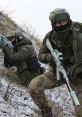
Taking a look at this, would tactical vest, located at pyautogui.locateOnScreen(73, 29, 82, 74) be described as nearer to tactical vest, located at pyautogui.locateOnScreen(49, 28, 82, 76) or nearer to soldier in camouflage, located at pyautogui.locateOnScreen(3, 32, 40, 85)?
tactical vest, located at pyautogui.locateOnScreen(49, 28, 82, 76)

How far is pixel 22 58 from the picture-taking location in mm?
11312

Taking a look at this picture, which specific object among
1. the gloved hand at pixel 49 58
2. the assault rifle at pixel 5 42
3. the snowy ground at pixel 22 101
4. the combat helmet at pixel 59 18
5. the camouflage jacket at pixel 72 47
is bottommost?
the snowy ground at pixel 22 101

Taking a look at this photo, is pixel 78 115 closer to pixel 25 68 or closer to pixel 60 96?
pixel 60 96

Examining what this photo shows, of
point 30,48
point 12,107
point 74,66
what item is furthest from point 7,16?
point 74,66

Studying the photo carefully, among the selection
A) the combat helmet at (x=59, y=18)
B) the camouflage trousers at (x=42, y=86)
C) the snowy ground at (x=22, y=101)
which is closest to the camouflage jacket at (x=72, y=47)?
A: the combat helmet at (x=59, y=18)

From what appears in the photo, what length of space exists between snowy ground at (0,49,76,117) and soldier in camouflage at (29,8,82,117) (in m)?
0.63

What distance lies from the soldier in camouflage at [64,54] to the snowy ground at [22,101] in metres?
0.63

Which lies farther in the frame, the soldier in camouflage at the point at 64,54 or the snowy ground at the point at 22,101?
the snowy ground at the point at 22,101

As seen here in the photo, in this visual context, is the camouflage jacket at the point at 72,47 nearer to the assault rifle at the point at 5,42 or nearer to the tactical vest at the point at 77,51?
the tactical vest at the point at 77,51

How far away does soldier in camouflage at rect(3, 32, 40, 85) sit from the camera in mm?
11242

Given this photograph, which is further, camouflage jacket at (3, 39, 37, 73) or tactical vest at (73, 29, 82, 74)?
camouflage jacket at (3, 39, 37, 73)

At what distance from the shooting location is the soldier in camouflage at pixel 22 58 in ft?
36.9

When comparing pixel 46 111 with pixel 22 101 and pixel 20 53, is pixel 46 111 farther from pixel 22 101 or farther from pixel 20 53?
pixel 20 53

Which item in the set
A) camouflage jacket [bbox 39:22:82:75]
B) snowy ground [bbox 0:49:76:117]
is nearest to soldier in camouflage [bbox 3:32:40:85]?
snowy ground [bbox 0:49:76:117]
